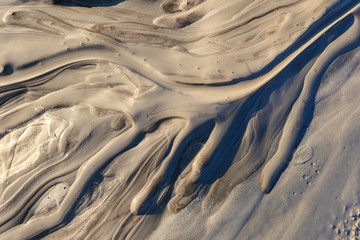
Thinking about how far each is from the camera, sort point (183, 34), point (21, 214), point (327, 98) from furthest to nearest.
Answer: point (183, 34) < point (327, 98) < point (21, 214)

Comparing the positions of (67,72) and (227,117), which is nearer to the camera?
(227,117)

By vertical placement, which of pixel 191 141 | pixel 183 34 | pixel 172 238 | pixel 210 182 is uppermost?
pixel 183 34

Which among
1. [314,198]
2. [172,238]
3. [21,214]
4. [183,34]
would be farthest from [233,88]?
[21,214]

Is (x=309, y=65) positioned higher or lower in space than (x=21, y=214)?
lower

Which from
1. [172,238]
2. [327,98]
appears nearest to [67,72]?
[172,238]

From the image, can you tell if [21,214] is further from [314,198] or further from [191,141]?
[314,198]

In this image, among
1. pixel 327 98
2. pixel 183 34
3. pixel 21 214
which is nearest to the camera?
pixel 21 214
